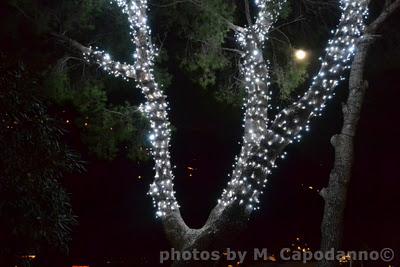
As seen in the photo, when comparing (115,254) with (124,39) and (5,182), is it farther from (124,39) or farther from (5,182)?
(5,182)

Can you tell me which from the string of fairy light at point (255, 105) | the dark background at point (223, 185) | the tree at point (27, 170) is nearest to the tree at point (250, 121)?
the string of fairy light at point (255, 105)

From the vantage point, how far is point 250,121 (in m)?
7.54

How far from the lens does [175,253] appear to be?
7184 mm

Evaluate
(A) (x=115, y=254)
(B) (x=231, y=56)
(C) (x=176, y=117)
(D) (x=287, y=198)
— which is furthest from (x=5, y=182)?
(D) (x=287, y=198)

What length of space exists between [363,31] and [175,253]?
4.25m

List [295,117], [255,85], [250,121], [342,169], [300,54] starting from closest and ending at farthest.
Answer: [295,117] < [342,169] < [250,121] < [255,85] < [300,54]

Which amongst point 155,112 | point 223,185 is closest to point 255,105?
point 155,112

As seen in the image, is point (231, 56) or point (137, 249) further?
point (137, 249)

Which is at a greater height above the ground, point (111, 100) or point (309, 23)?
point (309, 23)

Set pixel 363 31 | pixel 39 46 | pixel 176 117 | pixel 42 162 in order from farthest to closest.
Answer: pixel 176 117, pixel 39 46, pixel 363 31, pixel 42 162

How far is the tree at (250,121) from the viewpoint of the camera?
22.1 ft

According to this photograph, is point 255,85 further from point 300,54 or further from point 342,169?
point 300,54

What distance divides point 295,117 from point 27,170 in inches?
141

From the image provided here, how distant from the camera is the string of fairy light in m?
6.85
